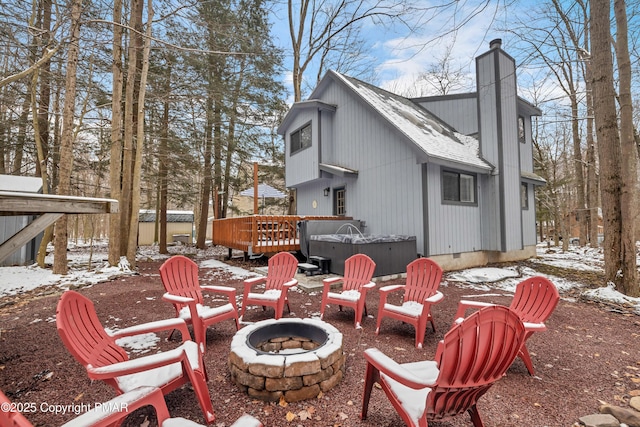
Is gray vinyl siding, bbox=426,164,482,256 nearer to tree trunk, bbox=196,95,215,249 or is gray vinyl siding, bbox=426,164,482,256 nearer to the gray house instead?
the gray house

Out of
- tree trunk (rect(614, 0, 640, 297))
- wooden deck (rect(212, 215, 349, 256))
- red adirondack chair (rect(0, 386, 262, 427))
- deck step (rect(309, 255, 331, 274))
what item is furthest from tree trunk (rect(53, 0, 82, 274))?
tree trunk (rect(614, 0, 640, 297))

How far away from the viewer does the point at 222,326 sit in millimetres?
4016

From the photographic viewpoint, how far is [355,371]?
2762mm

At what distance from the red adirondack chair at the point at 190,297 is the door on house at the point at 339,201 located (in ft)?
22.0

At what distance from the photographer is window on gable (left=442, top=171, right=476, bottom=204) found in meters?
7.98

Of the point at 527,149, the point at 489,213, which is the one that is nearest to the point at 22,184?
the point at 489,213

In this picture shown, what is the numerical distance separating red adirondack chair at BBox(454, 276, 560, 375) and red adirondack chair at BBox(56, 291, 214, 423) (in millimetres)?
2382

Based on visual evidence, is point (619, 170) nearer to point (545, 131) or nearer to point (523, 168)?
point (523, 168)

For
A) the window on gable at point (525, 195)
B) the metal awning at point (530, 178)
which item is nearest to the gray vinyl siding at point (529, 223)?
the window on gable at point (525, 195)

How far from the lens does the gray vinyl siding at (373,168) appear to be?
7777 mm

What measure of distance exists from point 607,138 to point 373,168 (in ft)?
17.0

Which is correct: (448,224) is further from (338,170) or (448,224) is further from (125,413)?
(125,413)

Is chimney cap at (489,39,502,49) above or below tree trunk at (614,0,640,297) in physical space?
above

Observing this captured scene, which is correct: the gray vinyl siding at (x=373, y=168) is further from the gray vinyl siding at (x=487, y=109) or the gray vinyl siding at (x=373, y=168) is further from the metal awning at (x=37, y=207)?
the metal awning at (x=37, y=207)
